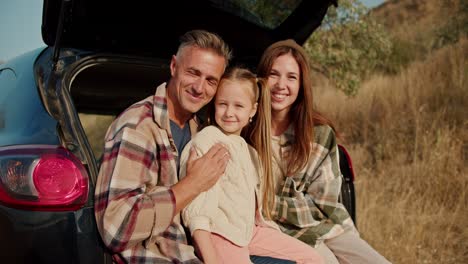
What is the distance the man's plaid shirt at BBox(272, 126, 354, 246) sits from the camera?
2174 millimetres

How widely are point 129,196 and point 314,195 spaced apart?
1084 millimetres

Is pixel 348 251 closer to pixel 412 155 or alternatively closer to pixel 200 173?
pixel 200 173

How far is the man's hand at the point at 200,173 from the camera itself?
1637 mm

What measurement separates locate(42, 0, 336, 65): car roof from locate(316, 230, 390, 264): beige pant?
49.6 inches

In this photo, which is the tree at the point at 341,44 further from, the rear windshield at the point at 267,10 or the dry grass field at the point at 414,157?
the rear windshield at the point at 267,10

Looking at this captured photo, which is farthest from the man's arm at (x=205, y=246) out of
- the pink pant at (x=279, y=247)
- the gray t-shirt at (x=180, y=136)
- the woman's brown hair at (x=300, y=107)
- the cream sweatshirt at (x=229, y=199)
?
the woman's brown hair at (x=300, y=107)

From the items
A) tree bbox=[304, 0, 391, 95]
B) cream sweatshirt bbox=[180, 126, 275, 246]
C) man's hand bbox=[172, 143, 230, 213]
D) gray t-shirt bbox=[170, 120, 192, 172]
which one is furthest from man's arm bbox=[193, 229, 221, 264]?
tree bbox=[304, 0, 391, 95]

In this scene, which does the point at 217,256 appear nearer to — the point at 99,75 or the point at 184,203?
the point at 184,203

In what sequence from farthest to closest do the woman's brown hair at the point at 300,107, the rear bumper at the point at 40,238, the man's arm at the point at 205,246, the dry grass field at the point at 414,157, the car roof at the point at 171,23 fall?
the dry grass field at the point at 414,157 → the woman's brown hair at the point at 300,107 → the car roof at the point at 171,23 → the man's arm at the point at 205,246 → the rear bumper at the point at 40,238

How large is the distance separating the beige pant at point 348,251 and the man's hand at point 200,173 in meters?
0.79

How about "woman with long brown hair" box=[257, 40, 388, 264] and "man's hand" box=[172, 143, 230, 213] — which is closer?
"man's hand" box=[172, 143, 230, 213]

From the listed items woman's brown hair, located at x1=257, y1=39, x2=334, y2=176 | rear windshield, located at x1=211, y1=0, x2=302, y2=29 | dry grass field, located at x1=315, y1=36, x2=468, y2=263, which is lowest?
dry grass field, located at x1=315, y1=36, x2=468, y2=263

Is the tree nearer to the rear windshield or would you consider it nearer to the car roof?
the rear windshield

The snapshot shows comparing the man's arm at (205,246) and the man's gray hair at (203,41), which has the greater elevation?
the man's gray hair at (203,41)
